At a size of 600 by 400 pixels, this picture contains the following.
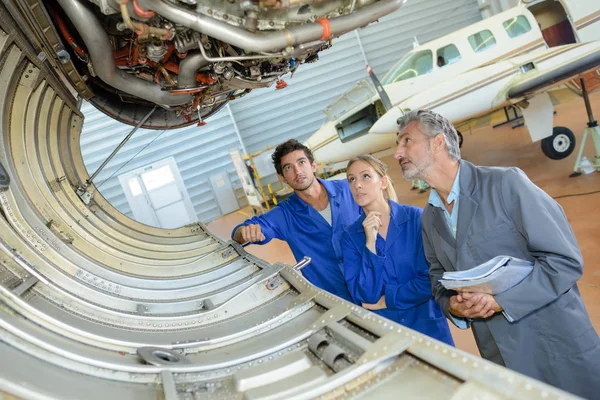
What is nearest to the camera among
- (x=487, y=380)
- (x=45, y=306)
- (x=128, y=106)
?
(x=487, y=380)

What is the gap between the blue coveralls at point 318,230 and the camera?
2.75 metres

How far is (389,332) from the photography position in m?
Result: 1.36

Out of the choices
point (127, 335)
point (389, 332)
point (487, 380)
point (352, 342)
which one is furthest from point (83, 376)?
point (487, 380)

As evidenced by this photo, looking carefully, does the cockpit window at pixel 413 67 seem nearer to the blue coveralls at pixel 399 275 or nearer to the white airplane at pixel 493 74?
the white airplane at pixel 493 74

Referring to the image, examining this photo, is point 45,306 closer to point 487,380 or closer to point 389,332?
point 389,332

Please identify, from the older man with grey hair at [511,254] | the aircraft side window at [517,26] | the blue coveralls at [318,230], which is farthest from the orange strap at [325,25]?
the aircraft side window at [517,26]

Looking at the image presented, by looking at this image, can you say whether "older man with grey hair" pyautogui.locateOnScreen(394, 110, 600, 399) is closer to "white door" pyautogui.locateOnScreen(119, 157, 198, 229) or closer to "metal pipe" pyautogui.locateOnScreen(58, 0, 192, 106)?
"metal pipe" pyautogui.locateOnScreen(58, 0, 192, 106)

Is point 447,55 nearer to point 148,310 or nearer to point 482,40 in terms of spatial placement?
point 482,40

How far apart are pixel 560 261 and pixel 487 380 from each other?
Answer: 2.47ft

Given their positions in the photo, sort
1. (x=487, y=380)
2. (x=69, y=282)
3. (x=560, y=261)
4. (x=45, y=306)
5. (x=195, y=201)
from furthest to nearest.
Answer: (x=195, y=201)
(x=69, y=282)
(x=45, y=306)
(x=560, y=261)
(x=487, y=380)

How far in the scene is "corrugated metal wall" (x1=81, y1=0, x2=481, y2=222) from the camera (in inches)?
473

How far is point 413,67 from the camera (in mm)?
8133

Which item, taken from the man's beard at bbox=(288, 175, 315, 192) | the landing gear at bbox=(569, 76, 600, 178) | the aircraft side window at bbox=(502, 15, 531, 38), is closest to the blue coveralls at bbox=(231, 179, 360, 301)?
the man's beard at bbox=(288, 175, 315, 192)

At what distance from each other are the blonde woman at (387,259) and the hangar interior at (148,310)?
33 cm
